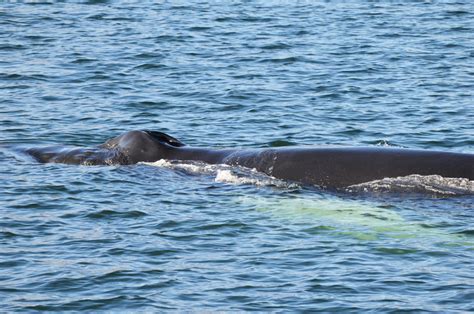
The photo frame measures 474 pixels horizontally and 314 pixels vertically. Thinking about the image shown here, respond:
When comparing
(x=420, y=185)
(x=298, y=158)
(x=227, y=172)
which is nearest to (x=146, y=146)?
(x=227, y=172)

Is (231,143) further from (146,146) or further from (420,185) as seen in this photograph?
(420,185)

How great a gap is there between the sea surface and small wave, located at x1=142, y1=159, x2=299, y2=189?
0.12ft

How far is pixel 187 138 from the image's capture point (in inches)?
871

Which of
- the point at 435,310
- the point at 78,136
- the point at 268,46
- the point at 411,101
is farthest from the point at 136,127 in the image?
the point at 435,310

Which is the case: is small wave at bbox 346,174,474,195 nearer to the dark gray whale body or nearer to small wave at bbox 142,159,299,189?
the dark gray whale body

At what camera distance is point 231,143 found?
21.5 meters

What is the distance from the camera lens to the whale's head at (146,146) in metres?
19.2

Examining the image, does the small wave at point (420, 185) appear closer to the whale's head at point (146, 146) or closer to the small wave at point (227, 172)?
the small wave at point (227, 172)

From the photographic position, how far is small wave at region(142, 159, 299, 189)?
17.6 meters

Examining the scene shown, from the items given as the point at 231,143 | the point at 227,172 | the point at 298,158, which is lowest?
the point at 231,143

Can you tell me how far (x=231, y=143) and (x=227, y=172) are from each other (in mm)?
3427

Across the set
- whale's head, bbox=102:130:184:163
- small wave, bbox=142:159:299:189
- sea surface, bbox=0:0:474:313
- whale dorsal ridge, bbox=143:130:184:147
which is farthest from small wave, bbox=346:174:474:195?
whale dorsal ridge, bbox=143:130:184:147

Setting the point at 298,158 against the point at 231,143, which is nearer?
the point at 298,158

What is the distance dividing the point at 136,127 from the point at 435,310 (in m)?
11.8
